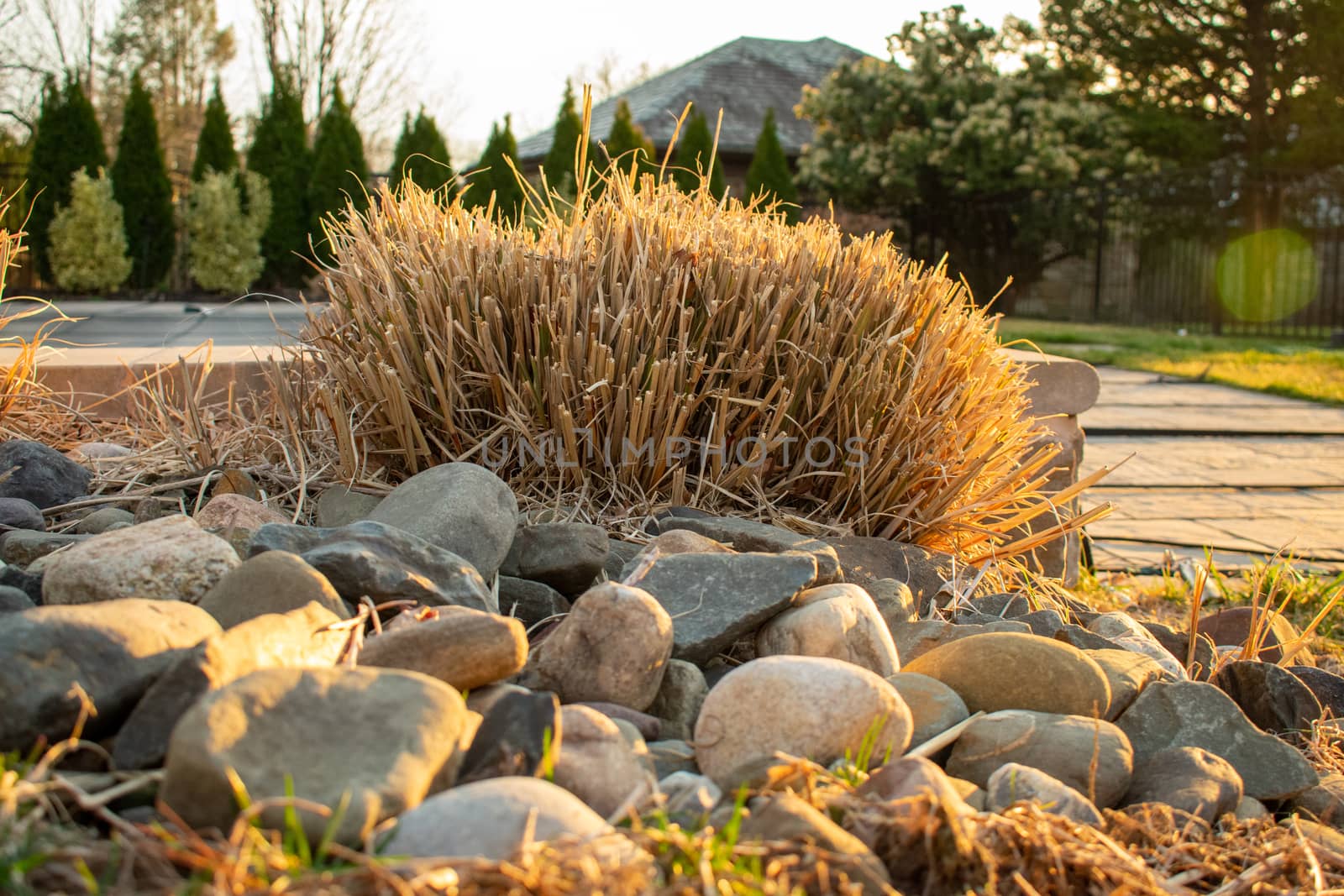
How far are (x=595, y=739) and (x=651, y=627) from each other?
25cm

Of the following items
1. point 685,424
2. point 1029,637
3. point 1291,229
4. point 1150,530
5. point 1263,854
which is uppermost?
point 1291,229

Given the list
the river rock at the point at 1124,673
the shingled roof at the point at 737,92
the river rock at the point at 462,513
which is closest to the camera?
the river rock at the point at 1124,673

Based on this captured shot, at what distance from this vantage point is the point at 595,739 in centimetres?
136

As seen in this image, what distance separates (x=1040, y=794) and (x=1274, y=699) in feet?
2.85

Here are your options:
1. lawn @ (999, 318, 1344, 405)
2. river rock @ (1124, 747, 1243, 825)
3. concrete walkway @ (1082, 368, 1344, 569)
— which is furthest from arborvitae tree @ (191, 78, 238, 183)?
river rock @ (1124, 747, 1243, 825)

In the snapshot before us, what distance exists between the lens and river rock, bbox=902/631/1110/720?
5.69 ft

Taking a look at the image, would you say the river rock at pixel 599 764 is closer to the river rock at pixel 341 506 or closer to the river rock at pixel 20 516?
the river rock at pixel 341 506

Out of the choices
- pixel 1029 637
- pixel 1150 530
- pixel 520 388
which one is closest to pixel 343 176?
pixel 1150 530

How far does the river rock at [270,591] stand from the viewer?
1500 mm

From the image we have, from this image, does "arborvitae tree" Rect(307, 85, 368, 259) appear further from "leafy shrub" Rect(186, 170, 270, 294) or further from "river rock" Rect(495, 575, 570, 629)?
"river rock" Rect(495, 575, 570, 629)

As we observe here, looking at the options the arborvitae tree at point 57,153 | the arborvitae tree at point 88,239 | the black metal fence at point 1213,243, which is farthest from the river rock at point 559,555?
the black metal fence at point 1213,243

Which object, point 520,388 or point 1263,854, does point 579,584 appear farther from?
point 1263,854

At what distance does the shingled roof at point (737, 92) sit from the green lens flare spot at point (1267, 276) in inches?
325

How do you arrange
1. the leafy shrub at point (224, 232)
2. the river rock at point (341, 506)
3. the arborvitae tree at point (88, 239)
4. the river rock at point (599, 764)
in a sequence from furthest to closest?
the leafy shrub at point (224, 232), the arborvitae tree at point (88, 239), the river rock at point (341, 506), the river rock at point (599, 764)
